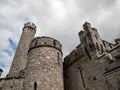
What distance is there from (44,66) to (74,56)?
3.96 meters

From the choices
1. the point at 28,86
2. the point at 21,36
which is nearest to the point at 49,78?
the point at 28,86

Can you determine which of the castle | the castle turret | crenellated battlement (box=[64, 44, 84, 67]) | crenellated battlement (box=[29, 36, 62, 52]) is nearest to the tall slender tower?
the castle

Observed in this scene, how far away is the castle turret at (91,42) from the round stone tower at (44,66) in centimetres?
272

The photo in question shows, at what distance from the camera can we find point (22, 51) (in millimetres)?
19562

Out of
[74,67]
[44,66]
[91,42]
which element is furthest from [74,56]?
[44,66]

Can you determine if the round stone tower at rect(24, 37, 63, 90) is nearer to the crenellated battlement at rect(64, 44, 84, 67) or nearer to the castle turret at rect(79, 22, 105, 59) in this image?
the crenellated battlement at rect(64, 44, 84, 67)

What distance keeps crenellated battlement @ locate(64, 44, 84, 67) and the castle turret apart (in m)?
0.71

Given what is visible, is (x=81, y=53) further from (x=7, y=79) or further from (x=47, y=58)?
(x=7, y=79)

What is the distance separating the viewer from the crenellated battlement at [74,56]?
1168 centimetres

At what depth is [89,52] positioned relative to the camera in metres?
10.5

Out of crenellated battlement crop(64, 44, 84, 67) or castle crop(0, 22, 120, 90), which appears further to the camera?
crenellated battlement crop(64, 44, 84, 67)

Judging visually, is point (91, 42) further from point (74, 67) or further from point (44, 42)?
point (44, 42)

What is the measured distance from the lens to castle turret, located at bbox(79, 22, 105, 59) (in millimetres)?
10047

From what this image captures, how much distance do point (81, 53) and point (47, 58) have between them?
11.6 ft
